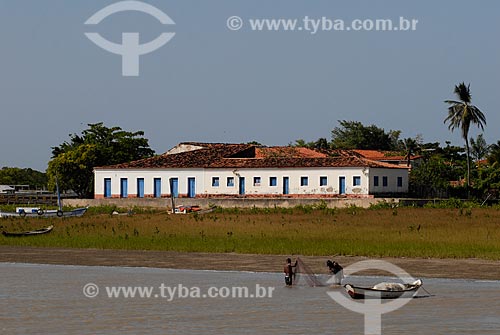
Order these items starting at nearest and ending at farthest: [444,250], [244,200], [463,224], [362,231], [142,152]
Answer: [444,250], [362,231], [463,224], [244,200], [142,152]

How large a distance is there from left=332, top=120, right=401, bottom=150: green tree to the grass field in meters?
62.4

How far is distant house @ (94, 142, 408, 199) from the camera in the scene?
250 feet

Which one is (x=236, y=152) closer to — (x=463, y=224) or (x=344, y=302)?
(x=463, y=224)

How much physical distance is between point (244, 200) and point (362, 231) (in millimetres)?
23301

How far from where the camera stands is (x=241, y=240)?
45.5 m

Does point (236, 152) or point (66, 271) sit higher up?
point (236, 152)

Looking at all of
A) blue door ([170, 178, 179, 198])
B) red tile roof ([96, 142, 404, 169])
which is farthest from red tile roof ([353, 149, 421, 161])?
blue door ([170, 178, 179, 198])

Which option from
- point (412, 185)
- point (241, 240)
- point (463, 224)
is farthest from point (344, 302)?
point (412, 185)

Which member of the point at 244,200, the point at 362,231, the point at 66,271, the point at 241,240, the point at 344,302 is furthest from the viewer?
the point at 244,200

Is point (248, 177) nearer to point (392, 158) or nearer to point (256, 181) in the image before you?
point (256, 181)

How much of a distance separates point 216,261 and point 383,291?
13.0 meters

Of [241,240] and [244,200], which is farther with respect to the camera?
[244,200]

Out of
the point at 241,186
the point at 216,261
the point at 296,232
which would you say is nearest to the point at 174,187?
the point at 241,186

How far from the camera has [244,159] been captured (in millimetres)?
81062
